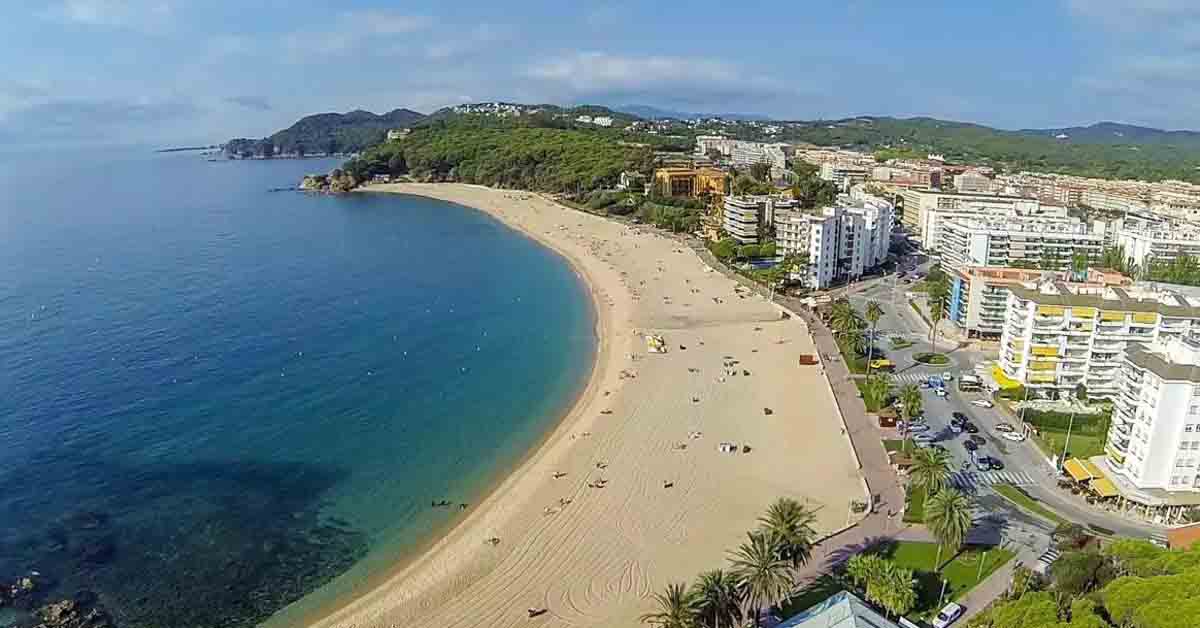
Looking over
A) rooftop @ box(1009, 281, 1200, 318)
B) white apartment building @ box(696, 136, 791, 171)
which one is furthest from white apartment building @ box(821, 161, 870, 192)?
rooftop @ box(1009, 281, 1200, 318)

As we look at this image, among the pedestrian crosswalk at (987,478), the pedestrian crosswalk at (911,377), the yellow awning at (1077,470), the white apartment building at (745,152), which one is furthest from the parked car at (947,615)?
the white apartment building at (745,152)

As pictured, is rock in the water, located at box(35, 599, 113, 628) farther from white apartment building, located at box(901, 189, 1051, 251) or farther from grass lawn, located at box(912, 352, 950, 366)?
white apartment building, located at box(901, 189, 1051, 251)

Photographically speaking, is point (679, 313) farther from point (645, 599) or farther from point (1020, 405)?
point (645, 599)

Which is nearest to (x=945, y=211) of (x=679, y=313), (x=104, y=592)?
(x=679, y=313)

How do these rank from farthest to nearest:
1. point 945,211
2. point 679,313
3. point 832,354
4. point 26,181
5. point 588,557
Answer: point 26,181 → point 945,211 → point 679,313 → point 832,354 → point 588,557

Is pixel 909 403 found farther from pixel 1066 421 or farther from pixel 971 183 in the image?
pixel 971 183

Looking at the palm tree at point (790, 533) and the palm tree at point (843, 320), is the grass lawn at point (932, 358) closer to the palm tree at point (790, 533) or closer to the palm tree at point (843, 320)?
the palm tree at point (843, 320)
